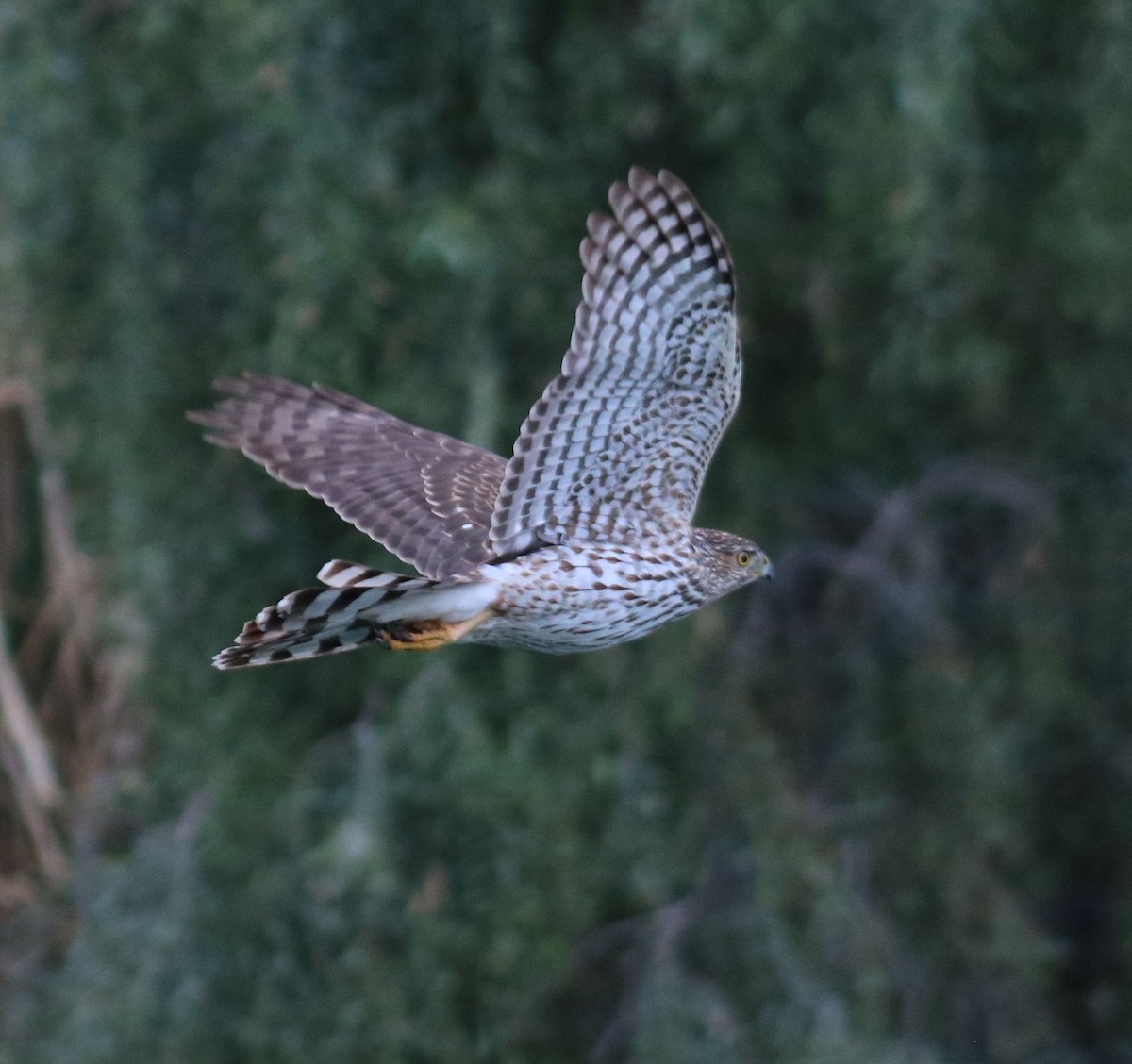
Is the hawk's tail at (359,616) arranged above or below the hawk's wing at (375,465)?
below

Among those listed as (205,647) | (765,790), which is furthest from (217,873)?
(765,790)

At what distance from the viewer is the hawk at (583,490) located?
4.68 metres

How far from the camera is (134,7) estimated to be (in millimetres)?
7746

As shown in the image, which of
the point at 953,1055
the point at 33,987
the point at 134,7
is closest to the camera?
the point at 134,7

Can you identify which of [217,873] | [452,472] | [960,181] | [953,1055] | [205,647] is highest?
[960,181]

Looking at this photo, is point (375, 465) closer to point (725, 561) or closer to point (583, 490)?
point (583, 490)

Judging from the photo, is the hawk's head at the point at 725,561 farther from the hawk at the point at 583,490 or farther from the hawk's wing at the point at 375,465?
the hawk's wing at the point at 375,465

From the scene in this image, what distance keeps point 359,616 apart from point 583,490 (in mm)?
610

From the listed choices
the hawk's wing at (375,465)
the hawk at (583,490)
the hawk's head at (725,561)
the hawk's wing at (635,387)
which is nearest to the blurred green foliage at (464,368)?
the hawk's wing at (375,465)

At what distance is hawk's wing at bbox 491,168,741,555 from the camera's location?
467 centimetres

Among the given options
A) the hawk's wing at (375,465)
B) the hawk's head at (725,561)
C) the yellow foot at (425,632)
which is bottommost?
the yellow foot at (425,632)

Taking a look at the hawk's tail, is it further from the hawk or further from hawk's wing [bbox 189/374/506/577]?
hawk's wing [bbox 189/374/506/577]

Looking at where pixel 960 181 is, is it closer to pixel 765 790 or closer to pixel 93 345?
pixel 765 790

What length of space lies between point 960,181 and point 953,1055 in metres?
3.96
